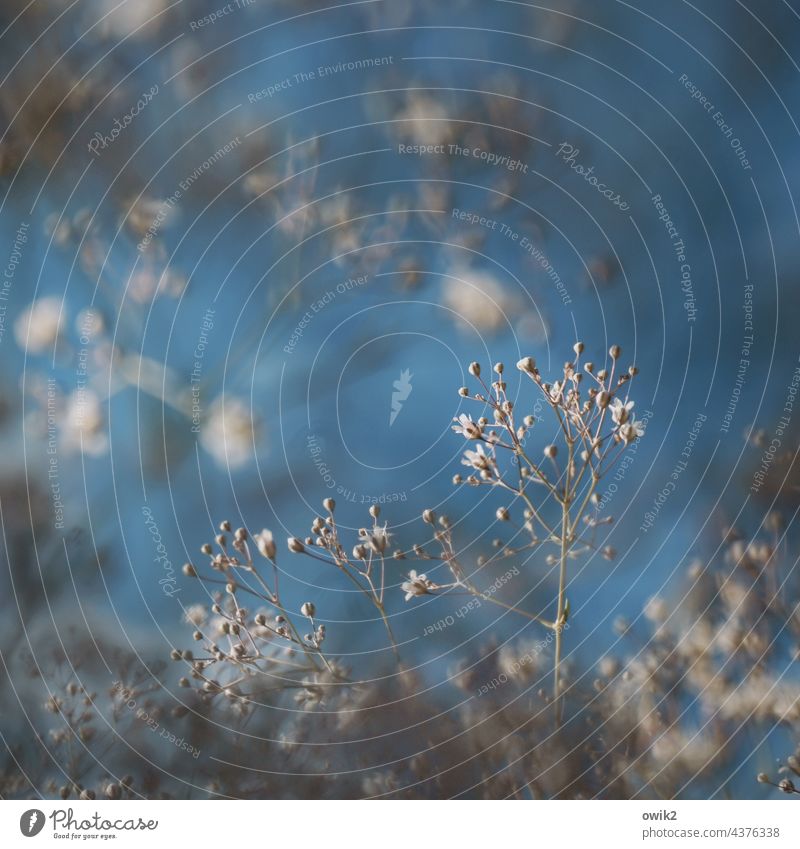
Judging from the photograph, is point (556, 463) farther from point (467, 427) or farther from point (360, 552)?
point (360, 552)

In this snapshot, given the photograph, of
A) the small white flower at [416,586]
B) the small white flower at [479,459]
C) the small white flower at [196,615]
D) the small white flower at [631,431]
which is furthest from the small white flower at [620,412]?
the small white flower at [196,615]

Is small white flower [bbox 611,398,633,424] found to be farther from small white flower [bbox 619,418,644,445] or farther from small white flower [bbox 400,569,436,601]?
small white flower [bbox 400,569,436,601]

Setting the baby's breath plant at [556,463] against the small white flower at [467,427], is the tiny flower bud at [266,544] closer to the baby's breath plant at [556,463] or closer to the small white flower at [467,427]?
the baby's breath plant at [556,463]

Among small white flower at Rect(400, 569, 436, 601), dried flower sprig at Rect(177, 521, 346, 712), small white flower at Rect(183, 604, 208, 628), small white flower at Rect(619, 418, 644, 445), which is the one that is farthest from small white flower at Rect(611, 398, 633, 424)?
small white flower at Rect(183, 604, 208, 628)

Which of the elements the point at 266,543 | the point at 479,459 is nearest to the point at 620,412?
the point at 479,459

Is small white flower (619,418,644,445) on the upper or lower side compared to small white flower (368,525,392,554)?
upper

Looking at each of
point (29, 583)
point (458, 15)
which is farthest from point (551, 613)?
point (458, 15)
